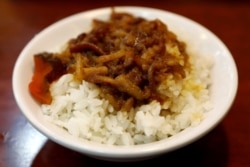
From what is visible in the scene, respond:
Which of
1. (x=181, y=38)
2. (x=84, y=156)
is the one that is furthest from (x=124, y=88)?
(x=181, y=38)

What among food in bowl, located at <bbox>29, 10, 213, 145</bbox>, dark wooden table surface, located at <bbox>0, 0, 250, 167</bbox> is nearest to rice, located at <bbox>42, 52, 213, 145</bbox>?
food in bowl, located at <bbox>29, 10, 213, 145</bbox>

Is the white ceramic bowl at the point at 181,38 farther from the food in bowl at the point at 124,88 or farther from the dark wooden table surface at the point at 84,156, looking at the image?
the dark wooden table surface at the point at 84,156

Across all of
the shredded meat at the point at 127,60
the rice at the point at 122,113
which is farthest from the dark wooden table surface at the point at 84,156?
the shredded meat at the point at 127,60

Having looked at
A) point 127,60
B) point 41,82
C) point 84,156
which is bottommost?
point 84,156

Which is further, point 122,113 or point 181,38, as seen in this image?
point 181,38

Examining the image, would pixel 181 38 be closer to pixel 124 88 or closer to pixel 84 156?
pixel 124 88

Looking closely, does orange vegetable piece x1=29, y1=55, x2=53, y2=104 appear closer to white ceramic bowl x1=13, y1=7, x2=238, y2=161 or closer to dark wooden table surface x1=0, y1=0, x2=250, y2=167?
white ceramic bowl x1=13, y1=7, x2=238, y2=161

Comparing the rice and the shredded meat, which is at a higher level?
the shredded meat
